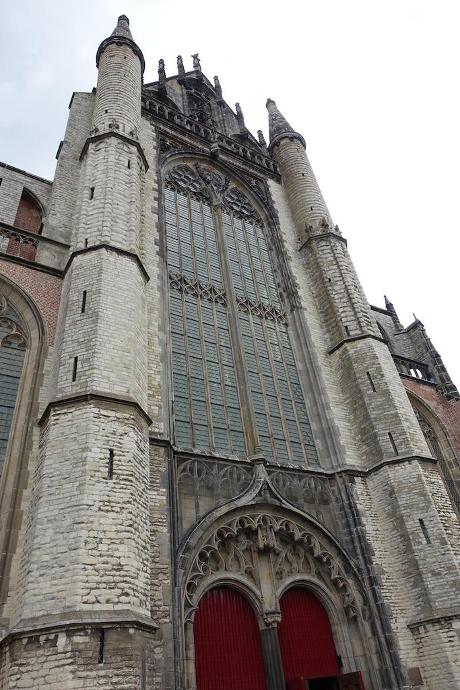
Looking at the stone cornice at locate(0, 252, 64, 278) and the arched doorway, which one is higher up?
the stone cornice at locate(0, 252, 64, 278)

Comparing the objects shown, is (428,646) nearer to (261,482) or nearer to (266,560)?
(266,560)

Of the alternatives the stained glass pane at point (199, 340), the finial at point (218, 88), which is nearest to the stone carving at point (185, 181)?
the stained glass pane at point (199, 340)

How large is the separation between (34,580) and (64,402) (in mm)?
2519

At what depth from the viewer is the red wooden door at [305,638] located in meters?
8.11

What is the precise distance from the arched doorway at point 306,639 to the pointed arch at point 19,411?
4504 millimetres

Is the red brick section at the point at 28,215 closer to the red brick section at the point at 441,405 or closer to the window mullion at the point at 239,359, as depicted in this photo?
the window mullion at the point at 239,359

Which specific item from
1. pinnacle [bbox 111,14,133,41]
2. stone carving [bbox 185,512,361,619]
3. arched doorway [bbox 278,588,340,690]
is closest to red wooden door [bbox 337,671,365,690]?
arched doorway [bbox 278,588,340,690]

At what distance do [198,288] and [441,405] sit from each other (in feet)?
28.5

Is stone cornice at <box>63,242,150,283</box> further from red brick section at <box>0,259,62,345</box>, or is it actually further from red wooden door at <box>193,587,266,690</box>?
red wooden door at <box>193,587,266,690</box>

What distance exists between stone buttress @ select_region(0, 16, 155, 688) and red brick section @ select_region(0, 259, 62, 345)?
0.41m

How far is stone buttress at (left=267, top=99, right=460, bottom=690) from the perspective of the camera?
27.9 feet

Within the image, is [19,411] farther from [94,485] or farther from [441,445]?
[441,445]

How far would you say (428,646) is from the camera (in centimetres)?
844

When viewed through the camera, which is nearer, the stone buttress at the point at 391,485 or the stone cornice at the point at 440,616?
the stone cornice at the point at 440,616
